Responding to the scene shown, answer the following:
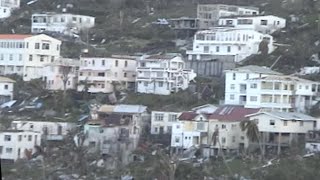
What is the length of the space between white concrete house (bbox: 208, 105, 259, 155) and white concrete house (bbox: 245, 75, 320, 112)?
1.33 meters

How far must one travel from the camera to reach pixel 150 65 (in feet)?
80.1

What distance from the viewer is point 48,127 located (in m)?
21.1

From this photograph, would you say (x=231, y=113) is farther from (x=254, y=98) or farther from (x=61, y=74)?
(x=61, y=74)

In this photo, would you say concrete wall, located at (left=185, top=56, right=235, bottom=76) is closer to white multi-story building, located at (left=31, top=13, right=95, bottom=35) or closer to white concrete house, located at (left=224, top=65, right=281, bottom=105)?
white concrete house, located at (left=224, top=65, right=281, bottom=105)

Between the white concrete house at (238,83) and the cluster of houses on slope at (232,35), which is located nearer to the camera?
the white concrete house at (238,83)

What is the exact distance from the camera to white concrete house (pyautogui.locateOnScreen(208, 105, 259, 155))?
1938 cm

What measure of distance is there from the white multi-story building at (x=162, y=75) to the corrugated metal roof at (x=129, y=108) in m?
2.40

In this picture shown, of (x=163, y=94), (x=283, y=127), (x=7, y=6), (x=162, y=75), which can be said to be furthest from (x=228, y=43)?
(x=7, y=6)

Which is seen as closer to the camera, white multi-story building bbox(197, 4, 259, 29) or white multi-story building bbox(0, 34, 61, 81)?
white multi-story building bbox(0, 34, 61, 81)

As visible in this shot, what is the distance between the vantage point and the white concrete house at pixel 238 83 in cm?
2220

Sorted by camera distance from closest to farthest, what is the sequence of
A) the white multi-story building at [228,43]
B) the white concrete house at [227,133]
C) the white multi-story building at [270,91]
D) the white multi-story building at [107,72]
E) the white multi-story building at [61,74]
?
the white concrete house at [227,133], the white multi-story building at [270,91], the white multi-story building at [107,72], the white multi-story building at [61,74], the white multi-story building at [228,43]

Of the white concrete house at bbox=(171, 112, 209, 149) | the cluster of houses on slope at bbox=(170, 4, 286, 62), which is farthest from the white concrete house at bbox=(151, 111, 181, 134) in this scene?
the cluster of houses on slope at bbox=(170, 4, 286, 62)

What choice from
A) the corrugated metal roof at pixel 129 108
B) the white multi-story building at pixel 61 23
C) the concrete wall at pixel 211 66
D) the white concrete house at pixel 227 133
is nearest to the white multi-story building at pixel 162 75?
the concrete wall at pixel 211 66

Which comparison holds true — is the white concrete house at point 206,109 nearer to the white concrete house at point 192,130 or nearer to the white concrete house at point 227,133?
the white concrete house at point 227,133
